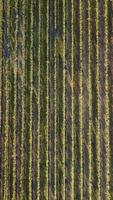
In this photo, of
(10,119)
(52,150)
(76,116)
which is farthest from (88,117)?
(10,119)

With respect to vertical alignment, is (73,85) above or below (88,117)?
above

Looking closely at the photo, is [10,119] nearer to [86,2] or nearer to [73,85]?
[73,85]

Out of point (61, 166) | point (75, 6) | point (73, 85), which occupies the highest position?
point (75, 6)

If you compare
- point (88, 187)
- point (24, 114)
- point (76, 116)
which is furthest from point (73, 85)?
point (88, 187)

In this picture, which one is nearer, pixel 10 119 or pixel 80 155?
pixel 80 155

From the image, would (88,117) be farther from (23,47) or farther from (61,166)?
(23,47)

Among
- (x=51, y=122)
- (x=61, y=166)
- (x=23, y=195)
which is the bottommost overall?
(x=23, y=195)
